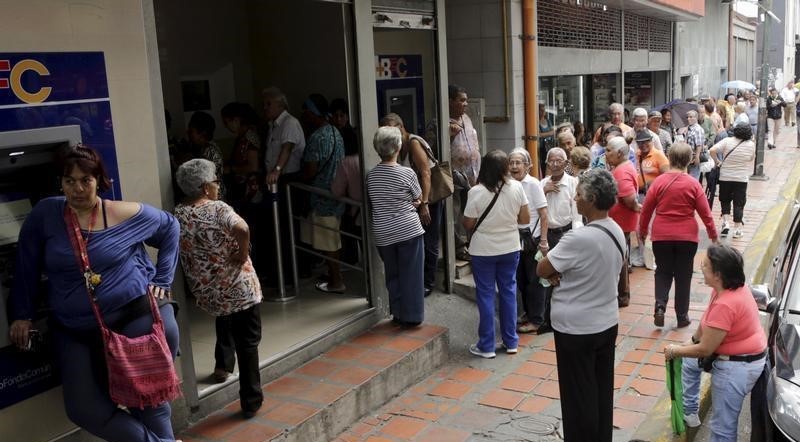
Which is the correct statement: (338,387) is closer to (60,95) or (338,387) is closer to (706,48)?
(60,95)

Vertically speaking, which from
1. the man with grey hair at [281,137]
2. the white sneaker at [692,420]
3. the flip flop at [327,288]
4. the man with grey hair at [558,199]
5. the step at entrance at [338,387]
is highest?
the man with grey hair at [281,137]

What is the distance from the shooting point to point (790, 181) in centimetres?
1550

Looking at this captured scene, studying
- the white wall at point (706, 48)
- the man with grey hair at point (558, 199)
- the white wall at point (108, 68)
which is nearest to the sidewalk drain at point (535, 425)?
the man with grey hair at point (558, 199)

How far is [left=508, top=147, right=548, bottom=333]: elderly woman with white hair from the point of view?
626cm

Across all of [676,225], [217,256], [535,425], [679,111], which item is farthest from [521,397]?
[679,111]

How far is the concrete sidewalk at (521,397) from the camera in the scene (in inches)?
193

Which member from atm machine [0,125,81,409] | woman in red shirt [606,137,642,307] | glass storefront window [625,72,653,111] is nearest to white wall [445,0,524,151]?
woman in red shirt [606,137,642,307]

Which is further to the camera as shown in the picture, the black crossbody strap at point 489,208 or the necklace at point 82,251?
the black crossbody strap at point 489,208

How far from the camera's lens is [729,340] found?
→ 4258 mm

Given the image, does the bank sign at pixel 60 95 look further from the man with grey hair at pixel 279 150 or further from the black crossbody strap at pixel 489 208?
the black crossbody strap at pixel 489 208

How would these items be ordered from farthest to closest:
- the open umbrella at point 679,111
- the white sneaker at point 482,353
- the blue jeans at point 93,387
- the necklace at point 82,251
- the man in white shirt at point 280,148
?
the open umbrella at point 679,111 → the man in white shirt at point 280,148 → the white sneaker at point 482,353 → the blue jeans at point 93,387 → the necklace at point 82,251

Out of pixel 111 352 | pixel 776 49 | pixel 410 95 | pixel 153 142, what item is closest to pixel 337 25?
pixel 410 95

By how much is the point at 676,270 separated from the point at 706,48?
1788 centimetres

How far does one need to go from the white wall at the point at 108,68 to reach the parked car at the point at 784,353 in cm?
353
